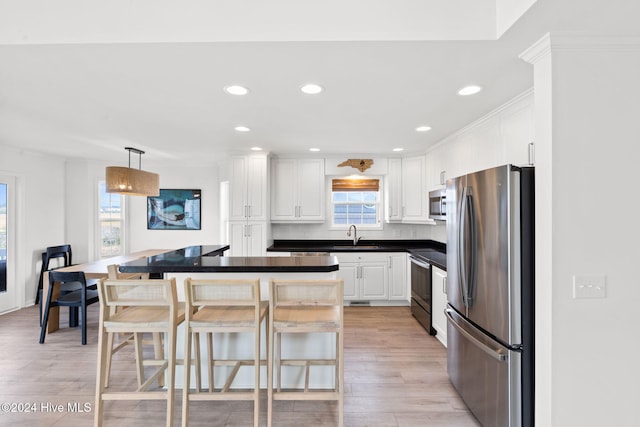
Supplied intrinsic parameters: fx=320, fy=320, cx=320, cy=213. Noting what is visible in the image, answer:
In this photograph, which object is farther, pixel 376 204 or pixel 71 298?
pixel 376 204

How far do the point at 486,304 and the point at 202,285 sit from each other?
1771 mm

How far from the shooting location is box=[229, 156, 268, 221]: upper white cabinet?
15.4 ft

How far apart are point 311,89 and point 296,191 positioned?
2736mm

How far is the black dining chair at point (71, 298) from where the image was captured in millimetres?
3424

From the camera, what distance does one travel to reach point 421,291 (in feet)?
13.1

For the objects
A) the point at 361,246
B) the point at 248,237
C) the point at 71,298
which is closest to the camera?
the point at 71,298

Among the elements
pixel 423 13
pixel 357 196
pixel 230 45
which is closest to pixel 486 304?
pixel 423 13

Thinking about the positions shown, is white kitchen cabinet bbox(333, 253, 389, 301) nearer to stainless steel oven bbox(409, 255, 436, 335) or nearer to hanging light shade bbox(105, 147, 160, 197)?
stainless steel oven bbox(409, 255, 436, 335)

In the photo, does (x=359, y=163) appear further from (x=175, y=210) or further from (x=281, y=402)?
(x=281, y=402)

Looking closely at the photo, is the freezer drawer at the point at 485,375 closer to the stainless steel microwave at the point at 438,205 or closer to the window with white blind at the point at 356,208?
the stainless steel microwave at the point at 438,205

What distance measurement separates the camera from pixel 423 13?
65.9 inches
